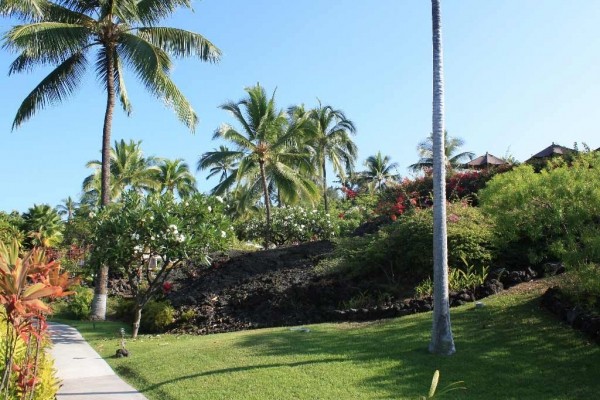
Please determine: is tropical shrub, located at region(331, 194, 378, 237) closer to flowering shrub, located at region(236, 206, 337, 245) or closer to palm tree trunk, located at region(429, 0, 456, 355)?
flowering shrub, located at region(236, 206, 337, 245)

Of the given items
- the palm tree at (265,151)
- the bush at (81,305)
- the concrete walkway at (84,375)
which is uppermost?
the palm tree at (265,151)

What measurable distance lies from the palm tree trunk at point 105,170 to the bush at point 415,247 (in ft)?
21.2

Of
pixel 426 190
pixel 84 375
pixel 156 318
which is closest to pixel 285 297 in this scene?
pixel 156 318

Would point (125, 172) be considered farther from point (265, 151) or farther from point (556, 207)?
point (556, 207)

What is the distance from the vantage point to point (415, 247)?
40.7 ft

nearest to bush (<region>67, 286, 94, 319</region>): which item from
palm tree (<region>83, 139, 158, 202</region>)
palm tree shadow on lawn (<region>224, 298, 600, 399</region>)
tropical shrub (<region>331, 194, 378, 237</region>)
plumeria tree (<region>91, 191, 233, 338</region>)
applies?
plumeria tree (<region>91, 191, 233, 338</region>)

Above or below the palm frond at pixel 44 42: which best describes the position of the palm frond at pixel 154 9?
above

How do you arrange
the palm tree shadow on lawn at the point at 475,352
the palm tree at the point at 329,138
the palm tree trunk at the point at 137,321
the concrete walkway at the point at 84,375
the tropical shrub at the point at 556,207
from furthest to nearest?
the palm tree at the point at 329,138 < the palm tree trunk at the point at 137,321 < the tropical shrub at the point at 556,207 < the concrete walkway at the point at 84,375 < the palm tree shadow on lawn at the point at 475,352

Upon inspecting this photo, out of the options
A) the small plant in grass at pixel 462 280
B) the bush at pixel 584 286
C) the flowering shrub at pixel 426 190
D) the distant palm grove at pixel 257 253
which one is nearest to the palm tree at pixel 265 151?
the distant palm grove at pixel 257 253

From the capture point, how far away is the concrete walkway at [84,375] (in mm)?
7130

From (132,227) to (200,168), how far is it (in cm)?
1331

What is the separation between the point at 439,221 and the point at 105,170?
11288mm

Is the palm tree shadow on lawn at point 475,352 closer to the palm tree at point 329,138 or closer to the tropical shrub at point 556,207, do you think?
the tropical shrub at point 556,207

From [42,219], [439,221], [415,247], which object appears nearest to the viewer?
[439,221]
